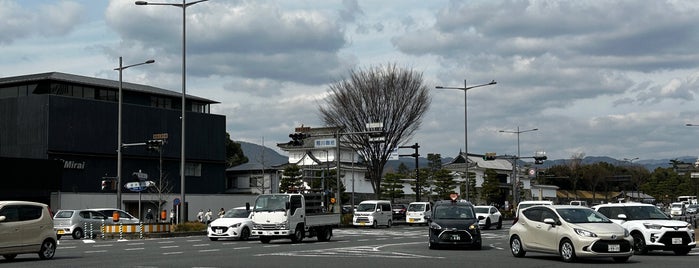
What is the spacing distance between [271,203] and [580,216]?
44.1 ft

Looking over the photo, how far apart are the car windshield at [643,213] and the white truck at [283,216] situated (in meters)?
11.9

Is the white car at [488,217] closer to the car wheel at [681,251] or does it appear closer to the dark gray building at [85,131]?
the dark gray building at [85,131]

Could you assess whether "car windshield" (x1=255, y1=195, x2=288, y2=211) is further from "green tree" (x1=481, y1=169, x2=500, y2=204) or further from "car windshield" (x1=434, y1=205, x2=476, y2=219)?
"green tree" (x1=481, y1=169, x2=500, y2=204)

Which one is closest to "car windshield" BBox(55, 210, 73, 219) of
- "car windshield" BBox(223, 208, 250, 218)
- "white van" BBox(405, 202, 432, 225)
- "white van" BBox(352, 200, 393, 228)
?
"car windshield" BBox(223, 208, 250, 218)

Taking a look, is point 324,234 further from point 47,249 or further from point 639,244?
point 639,244

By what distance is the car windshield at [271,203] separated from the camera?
100.0 ft

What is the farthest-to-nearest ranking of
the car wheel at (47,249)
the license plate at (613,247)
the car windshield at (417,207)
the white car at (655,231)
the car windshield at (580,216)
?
the car windshield at (417,207) → the white car at (655,231) → the car wheel at (47,249) → the car windshield at (580,216) → the license plate at (613,247)

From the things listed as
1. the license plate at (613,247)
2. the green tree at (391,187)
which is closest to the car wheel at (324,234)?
the license plate at (613,247)

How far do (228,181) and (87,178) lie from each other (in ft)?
89.4

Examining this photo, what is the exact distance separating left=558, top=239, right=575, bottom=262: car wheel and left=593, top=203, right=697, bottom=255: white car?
3023mm

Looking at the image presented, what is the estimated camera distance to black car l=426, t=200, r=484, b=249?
25594 mm

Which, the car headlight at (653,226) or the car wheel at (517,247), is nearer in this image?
the car wheel at (517,247)

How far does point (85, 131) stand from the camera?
6378cm

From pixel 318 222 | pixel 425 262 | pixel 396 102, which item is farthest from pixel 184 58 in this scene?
pixel 425 262
